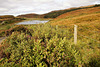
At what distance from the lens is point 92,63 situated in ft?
8.98

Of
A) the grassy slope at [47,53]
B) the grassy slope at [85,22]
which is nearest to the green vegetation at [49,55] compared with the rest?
the grassy slope at [47,53]

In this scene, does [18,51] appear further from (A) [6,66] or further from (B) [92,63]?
(B) [92,63]

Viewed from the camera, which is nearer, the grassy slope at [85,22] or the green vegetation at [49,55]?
the green vegetation at [49,55]

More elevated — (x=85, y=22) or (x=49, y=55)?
(x=85, y=22)

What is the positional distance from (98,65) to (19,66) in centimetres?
288

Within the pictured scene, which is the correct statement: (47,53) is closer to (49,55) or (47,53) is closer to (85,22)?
(49,55)

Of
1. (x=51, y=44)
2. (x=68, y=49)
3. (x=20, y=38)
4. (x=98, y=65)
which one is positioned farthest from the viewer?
(x=20, y=38)

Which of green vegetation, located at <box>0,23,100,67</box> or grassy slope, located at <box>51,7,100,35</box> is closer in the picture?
green vegetation, located at <box>0,23,100,67</box>

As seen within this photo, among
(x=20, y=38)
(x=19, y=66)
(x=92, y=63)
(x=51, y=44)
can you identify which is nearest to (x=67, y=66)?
(x=92, y=63)

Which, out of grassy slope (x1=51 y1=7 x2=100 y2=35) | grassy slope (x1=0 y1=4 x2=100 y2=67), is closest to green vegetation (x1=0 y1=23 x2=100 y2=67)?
grassy slope (x1=0 y1=4 x2=100 y2=67)

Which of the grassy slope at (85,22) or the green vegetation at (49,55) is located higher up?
the grassy slope at (85,22)

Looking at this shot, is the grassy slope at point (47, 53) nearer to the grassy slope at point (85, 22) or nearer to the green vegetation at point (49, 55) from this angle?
the green vegetation at point (49, 55)

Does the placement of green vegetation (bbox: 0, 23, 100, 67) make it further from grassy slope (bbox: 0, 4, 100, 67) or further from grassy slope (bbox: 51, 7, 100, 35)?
grassy slope (bbox: 51, 7, 100, 35)

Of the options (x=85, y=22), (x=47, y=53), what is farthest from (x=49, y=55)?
(x=85, y=22)
